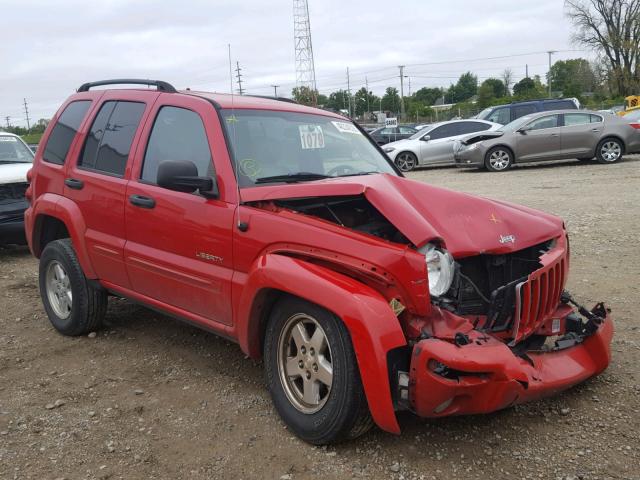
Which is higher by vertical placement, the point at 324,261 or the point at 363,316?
the point at 324,261

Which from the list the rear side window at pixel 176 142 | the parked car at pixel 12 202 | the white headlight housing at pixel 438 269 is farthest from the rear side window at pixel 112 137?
the parked car at pixel 12 202

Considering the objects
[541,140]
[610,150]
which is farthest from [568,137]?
[610,150]

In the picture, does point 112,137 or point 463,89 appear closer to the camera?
point 112,137

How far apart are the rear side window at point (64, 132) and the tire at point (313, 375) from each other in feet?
8.84

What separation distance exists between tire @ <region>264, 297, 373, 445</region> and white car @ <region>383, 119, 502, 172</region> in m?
15.4

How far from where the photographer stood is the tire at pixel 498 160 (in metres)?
16.1

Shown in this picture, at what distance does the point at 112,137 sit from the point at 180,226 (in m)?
1.24

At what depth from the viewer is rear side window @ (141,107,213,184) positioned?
3947 millimetres

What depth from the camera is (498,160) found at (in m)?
16.2

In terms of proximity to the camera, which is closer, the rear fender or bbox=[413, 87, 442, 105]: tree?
the rear fender

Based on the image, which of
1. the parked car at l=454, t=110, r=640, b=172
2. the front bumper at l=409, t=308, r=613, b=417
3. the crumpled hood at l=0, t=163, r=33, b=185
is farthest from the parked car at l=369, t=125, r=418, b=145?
the front bumper at l=409, t=308, r=613, b=417

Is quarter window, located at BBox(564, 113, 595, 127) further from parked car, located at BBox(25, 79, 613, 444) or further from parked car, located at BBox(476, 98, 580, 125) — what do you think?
parked car, located at BBox(25, 79, 613, 444)

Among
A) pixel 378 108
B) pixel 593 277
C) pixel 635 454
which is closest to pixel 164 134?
pixel 635 454

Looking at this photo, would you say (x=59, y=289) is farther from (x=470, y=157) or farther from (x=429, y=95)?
(x=429, y=95)
